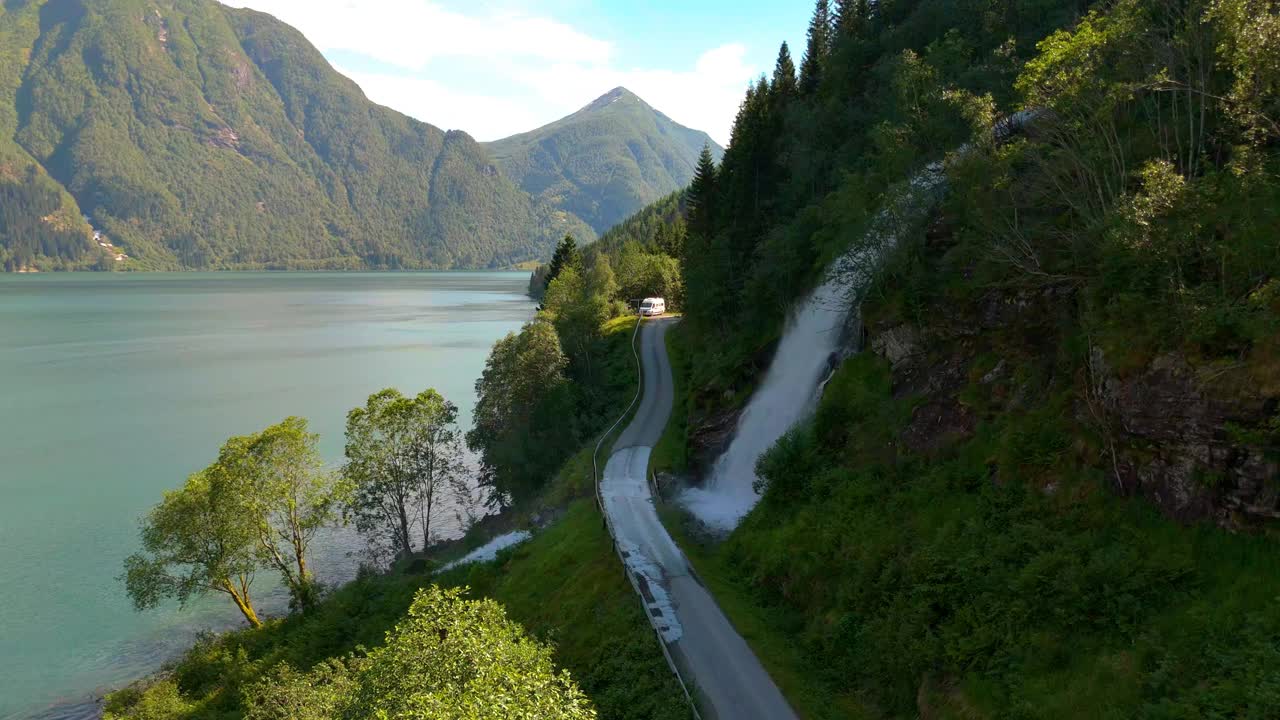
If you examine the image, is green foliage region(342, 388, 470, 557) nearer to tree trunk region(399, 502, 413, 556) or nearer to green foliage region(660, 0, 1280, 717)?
tree trunk region(399, 502, 413, 556)

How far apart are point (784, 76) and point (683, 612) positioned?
5814 centimetres

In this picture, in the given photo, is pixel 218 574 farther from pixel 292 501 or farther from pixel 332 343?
pixel 332 343

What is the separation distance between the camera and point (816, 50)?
6550 centimetres

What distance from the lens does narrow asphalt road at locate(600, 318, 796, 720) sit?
15.9 meters

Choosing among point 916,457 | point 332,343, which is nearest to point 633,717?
point 916,457

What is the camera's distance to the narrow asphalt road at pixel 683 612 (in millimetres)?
15891

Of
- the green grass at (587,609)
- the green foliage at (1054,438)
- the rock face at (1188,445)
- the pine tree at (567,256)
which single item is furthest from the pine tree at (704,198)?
the rock face at (1188,445)

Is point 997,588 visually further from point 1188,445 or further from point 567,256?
point 567,256

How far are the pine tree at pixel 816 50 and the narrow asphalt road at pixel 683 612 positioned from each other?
3987cm

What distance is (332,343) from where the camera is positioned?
10500 centimetres

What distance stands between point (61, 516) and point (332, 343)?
6488cm

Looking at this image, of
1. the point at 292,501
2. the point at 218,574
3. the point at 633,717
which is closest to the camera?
the point at 633,717

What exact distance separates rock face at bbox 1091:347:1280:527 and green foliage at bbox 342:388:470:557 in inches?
1423

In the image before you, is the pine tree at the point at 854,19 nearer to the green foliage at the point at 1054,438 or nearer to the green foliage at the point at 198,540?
the green foliage at the point at 1054,438
